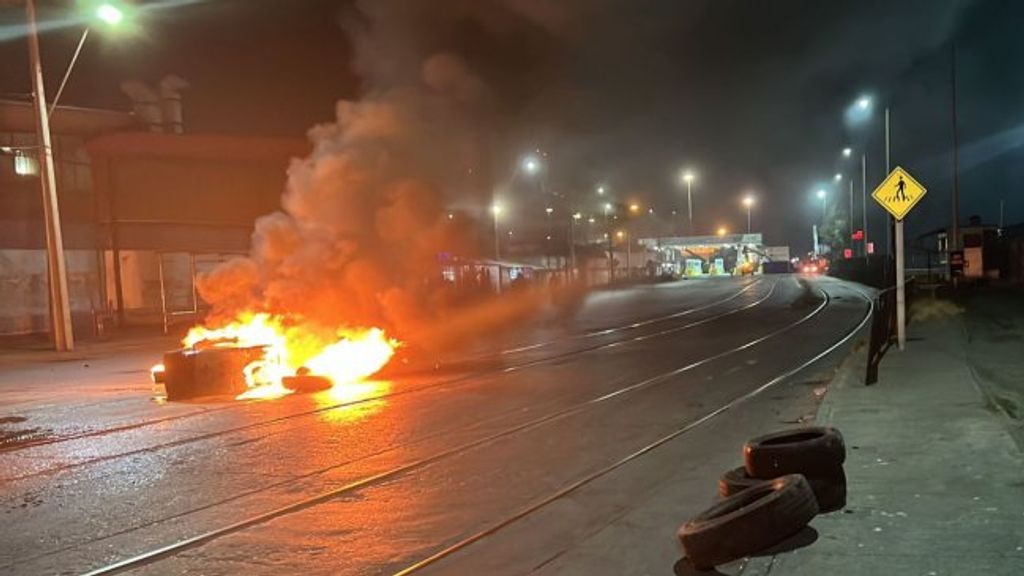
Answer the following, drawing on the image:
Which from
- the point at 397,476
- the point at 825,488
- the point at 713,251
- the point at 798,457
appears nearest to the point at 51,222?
the point at 397,476

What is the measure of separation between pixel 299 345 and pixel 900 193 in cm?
1102

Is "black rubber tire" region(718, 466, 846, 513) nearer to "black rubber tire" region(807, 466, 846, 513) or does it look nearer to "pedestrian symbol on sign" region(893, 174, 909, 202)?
"black rubber tire" region(807, 466, 846, 513)

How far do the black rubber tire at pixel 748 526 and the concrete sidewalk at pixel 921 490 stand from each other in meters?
0.13

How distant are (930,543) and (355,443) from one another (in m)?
5.69

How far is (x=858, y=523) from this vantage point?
504 cm

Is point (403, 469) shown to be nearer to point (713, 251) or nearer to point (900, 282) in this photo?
point (900, 282)

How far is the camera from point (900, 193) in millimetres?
13781

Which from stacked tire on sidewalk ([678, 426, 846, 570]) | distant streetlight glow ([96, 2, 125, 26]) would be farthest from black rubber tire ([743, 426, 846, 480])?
distant streetlight glow ([96, 2, 125, 26])

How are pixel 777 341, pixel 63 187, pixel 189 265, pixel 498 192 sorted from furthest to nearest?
1. pixel 189 265
2. pixel 63 187
3. pixel 777 341
4. pixel 498 192

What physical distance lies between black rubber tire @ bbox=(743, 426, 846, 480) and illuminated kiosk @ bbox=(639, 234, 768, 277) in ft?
280

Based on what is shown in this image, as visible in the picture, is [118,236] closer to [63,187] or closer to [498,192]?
[63,187]

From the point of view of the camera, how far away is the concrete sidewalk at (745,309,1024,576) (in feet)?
14.4

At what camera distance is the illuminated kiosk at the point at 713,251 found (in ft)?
303

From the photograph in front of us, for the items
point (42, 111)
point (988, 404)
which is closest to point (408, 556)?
point (988, 404)
